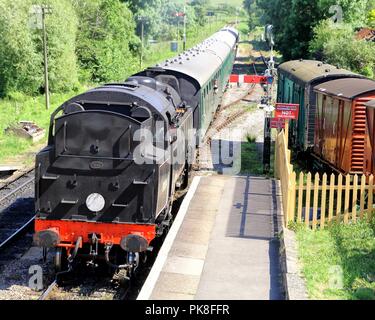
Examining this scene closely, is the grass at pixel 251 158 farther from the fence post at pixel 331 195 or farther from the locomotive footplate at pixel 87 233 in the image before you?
the locomotive footplate at pixel 87 233

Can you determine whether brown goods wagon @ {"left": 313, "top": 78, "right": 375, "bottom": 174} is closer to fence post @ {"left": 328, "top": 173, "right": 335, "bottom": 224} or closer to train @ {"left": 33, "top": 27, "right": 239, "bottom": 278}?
fence post @ {"left": 328, "top": 173, "right": 335, "bottom": 224}

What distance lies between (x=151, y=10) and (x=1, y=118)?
33.3m

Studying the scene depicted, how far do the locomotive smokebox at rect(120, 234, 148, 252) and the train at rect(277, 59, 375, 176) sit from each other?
538cm

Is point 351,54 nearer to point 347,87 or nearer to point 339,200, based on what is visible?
point 347,87

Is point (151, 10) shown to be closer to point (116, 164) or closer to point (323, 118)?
point (323, 118)

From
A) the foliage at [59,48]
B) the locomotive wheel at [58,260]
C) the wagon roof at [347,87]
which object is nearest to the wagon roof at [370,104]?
the wagon roof at [347,87]

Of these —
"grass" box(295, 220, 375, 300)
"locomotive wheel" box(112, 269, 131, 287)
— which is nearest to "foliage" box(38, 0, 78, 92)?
"locomotive wheel" box(112, 269, 131, 287)

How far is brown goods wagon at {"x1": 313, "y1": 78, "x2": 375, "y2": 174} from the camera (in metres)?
13.4

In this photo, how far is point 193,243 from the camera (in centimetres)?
1064

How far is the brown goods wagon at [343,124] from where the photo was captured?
13.4 m

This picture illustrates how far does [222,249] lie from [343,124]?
5.38m

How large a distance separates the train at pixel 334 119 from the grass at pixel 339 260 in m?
2.08

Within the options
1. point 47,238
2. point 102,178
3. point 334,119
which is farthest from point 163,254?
point 334,119

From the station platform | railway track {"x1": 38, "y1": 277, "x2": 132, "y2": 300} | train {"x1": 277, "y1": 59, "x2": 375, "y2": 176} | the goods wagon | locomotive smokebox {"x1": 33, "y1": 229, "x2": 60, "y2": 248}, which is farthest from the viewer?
the goods wagon
